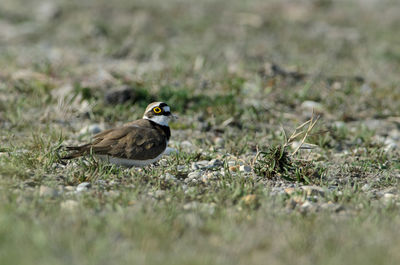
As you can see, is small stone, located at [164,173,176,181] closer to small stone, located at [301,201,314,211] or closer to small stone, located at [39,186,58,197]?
small stone, located at [39,186,58,197]

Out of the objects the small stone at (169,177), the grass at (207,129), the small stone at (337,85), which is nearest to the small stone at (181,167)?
the grass at (207,129)

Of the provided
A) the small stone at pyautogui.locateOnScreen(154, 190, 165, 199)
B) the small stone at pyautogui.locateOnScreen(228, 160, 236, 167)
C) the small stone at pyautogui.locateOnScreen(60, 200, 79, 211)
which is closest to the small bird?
the small stone at pyautogui.locateOnScreen(154, 190, 165, 199)

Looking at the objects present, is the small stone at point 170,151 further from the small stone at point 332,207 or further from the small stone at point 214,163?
the small stone at point 332,207

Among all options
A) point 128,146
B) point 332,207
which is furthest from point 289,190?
point 128,146

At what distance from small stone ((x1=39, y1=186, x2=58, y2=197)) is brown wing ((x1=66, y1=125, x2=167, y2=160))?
663 millimetres

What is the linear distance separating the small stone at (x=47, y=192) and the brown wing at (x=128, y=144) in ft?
2.18

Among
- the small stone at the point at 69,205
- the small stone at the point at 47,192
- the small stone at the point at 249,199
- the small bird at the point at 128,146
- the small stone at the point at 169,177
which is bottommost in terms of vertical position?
the small stone at the point at 169,177

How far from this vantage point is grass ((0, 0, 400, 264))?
3.78 meters

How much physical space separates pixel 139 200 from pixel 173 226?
0.66 m

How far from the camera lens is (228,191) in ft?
16.2

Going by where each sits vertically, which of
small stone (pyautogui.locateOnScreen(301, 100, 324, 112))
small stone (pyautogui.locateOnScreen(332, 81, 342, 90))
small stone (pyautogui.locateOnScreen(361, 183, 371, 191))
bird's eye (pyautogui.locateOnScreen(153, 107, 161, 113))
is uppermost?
bird's eye (pyautogui.locateOnScreen(153, 107, 161, 113))

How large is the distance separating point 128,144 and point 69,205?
134 centimetres

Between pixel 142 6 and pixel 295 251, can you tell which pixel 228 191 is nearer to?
pixel 295 251

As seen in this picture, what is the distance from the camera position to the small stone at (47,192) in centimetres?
459
